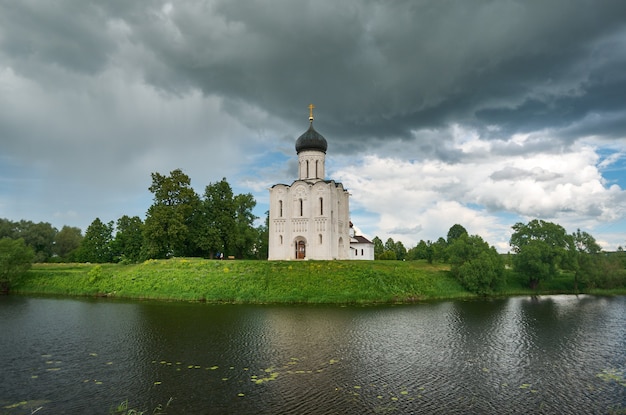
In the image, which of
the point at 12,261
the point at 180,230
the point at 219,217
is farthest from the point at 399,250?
the point at 12,261

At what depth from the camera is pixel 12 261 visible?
40.0 meters

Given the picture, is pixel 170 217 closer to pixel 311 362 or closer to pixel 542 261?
pixel 311 362

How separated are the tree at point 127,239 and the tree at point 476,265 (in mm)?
35665

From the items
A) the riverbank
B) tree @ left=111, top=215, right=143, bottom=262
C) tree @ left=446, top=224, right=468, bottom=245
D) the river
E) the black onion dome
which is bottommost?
the river

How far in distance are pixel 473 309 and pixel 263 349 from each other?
18564mm

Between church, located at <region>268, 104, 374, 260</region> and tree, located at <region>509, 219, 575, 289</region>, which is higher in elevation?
church, located at <region>268, 104, 374, 260</region>

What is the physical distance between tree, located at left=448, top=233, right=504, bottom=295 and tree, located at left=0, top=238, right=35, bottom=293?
42.7 metres

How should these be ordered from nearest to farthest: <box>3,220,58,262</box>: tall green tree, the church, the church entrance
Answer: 1. the church
2. the church entrance
3. <box>3,220,58,262</box>: tall green tree

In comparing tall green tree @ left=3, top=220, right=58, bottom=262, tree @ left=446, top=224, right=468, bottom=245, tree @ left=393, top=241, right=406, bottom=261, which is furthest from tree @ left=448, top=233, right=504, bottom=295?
tall green tree @ left=3, top=220, right=58, bottom=262

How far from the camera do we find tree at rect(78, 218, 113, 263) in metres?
58.9

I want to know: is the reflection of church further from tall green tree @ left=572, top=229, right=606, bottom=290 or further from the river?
tall green tree @ left=572, top=229, right=606, bottom=290

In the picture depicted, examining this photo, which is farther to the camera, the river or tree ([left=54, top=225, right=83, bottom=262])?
tree ([left=54, top=225, right=83, bottom=262])

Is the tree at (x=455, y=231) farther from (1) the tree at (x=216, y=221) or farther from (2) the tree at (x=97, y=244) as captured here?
(2) the tree at (x=97, y=244)

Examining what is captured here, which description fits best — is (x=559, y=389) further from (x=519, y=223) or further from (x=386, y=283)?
(x=519, y=223)
